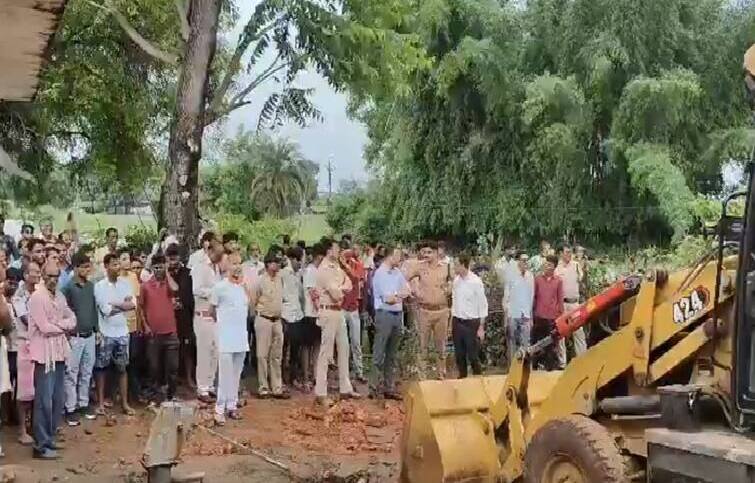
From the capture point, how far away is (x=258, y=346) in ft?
40.1

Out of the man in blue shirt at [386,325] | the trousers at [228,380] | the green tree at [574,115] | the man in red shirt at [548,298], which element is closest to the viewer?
the trousers at [228,380]

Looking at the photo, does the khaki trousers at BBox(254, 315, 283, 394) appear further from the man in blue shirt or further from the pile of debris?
the man in blue shirt

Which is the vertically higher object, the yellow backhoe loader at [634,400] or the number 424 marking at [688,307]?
the number 424 marking at [688,307]

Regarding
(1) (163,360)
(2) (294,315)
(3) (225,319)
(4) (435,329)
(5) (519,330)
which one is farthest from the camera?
(5) (519,330)

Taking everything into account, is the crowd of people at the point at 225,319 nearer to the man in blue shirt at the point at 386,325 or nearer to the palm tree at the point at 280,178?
the man in blue shirt at the point at 386,325

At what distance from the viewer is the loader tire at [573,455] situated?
577 centimetres

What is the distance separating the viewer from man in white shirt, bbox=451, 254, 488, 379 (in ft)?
43.6

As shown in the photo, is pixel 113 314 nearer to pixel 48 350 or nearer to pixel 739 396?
pixel 48 350

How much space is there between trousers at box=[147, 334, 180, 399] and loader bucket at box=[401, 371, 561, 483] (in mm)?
4608

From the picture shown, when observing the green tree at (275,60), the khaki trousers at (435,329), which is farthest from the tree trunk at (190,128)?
the khaki trousers at (435,329)

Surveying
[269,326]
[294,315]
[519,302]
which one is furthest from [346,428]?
[519,302]

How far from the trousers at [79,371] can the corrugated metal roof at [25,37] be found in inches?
195

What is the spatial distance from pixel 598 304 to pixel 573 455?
106 cm

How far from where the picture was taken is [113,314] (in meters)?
10.7
